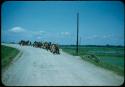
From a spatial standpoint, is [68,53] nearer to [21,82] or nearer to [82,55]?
[82,55]

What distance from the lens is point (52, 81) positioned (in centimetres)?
A: 990

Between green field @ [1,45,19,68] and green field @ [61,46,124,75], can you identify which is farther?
green field @ [1,45,19,68]

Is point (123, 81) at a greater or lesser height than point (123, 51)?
lesser

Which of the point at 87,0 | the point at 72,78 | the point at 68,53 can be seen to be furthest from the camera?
the point at 68,53

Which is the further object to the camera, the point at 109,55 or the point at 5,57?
the point at 109,55

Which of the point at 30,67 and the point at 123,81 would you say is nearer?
the point at 123,81

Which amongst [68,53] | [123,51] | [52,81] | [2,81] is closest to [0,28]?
[2,81]

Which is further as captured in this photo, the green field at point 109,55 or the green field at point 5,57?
the green field at point 5,57

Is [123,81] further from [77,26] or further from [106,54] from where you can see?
[106,54]

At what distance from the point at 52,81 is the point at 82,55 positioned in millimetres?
9647

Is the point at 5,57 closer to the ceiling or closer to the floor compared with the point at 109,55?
closer to the ceiling

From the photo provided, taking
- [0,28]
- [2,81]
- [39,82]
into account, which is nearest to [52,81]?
[39,82]

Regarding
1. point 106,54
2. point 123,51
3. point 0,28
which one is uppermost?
point 0,28

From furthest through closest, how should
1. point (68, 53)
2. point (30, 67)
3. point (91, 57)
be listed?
point (68, 53)
point (91, 57)
point (30, 67)
